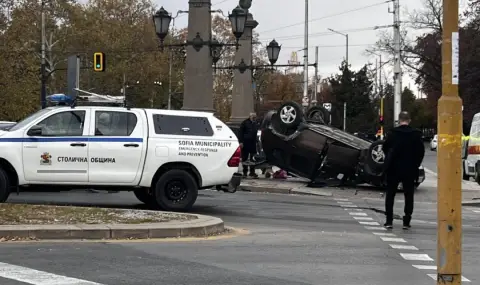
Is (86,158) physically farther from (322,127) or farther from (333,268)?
(322,127)

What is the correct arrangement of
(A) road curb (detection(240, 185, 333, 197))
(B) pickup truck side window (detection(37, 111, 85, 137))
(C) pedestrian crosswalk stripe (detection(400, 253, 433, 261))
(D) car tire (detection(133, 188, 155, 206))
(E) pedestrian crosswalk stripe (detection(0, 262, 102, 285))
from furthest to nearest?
1. (A) road curb (detection(240, 185, 333, 197))
2. (D) car tire (detection(133, 188, 155, 206))
3. (B) pickup truck side window (detection(37, 111, 85, 137))
4. (C) pedestrian crosswalk stripe (detection(400, 253, 433, 261))
5. (E) pedestrian crosswalk stripe (detection(0, 262, 102, 285))

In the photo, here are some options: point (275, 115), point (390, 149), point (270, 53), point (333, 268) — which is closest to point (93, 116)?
point (390, 149)

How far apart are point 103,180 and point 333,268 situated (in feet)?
19.6

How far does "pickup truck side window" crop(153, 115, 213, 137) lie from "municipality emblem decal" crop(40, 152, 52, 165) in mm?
1919

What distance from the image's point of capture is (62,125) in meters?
13.5

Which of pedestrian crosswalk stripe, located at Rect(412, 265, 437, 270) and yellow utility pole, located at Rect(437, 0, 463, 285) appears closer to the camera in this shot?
yellow utility pole, located at Rect(437, 0, 463, 285)

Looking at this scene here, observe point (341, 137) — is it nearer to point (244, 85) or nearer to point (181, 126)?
point (181, 126)

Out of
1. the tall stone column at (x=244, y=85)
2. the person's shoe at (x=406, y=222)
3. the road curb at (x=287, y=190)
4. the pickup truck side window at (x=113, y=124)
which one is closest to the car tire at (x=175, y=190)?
the pickup truck side window at (x=113, y=124)

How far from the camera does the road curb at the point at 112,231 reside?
1014 centimetres

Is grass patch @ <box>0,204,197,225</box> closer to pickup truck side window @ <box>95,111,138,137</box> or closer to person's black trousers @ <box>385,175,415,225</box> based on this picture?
pickup truck side window @ <box>95,111,138,137</box>

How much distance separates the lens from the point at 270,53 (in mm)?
32750

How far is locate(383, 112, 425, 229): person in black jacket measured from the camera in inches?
490

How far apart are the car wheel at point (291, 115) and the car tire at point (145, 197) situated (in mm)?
6210

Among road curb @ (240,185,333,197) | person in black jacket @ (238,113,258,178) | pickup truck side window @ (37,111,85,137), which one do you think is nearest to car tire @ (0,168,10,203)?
pickup truck side window @ (37,111,85,137)
